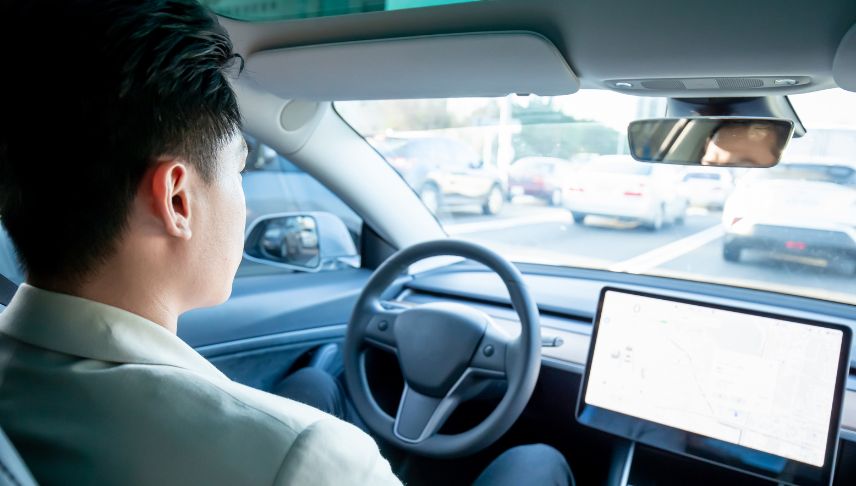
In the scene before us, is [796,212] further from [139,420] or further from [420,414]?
[139,420]

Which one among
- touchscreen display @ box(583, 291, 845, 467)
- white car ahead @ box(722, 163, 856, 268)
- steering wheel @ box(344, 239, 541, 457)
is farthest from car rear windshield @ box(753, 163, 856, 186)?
Result: steering wheel @ box(344, 239, 541, 457)

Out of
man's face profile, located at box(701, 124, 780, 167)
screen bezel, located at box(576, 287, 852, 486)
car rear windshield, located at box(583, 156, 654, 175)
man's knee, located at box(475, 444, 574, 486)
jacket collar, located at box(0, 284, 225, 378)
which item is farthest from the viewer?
car rear windshield, located at box(583, 156, 654, 175)

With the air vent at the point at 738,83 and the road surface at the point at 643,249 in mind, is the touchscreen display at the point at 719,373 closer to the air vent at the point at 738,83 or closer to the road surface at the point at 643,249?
the air vent at the point at 738,83

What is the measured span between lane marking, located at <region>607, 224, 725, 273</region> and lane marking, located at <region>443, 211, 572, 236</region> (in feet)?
2.21

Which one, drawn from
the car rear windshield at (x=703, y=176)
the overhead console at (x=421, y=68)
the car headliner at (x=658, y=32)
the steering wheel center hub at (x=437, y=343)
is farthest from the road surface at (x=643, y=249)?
the car headliner at (x=658, y=32)

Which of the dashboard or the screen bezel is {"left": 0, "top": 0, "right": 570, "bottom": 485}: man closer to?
the screen bezel

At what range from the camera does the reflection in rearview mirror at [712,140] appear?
1.86m

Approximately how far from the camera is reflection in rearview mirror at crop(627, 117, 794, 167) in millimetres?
1858

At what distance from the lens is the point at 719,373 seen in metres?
1.96

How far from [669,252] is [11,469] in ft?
10.1

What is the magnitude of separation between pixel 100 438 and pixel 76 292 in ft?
0.78

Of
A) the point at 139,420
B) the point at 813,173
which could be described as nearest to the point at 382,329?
the point at 139,420

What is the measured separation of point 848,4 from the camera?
128 centimetres

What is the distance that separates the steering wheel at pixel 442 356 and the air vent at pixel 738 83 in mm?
807
